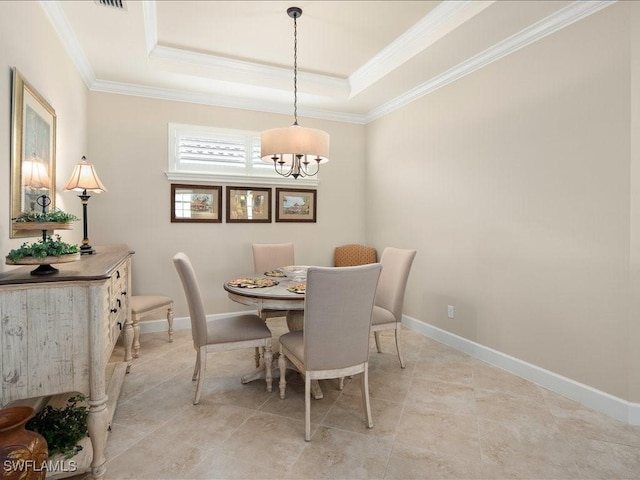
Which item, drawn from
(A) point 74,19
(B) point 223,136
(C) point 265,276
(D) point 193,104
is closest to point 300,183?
(B) point 223,136

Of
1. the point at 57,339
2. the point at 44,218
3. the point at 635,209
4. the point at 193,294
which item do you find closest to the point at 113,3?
the point at 44,218

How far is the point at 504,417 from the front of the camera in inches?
91.1

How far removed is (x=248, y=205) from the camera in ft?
14.6

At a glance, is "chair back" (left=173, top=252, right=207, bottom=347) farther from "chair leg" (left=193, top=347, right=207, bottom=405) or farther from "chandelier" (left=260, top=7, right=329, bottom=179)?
"chandelier" (left=260, top=7, right=329, bottom=179)

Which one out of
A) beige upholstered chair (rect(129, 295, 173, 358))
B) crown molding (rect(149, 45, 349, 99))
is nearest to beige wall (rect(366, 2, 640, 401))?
crown molding (rect(149, 45, 349, 99))

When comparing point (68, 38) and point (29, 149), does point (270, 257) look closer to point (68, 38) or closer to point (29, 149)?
point (29, 149)

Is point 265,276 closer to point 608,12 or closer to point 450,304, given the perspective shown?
point 450,304

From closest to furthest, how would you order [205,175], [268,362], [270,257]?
[268,362], [270,257], [205,175]

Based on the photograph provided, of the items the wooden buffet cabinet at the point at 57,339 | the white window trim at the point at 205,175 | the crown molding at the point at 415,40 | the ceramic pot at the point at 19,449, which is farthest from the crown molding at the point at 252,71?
the ceramic pot at the point at 19,449

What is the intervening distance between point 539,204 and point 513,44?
52.5 inches

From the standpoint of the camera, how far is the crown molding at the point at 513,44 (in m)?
2.44

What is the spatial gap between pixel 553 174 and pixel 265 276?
2.43 m

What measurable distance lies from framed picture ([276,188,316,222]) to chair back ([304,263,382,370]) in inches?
106

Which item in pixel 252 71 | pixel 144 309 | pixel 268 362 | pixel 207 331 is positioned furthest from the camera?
pixel 252 71
